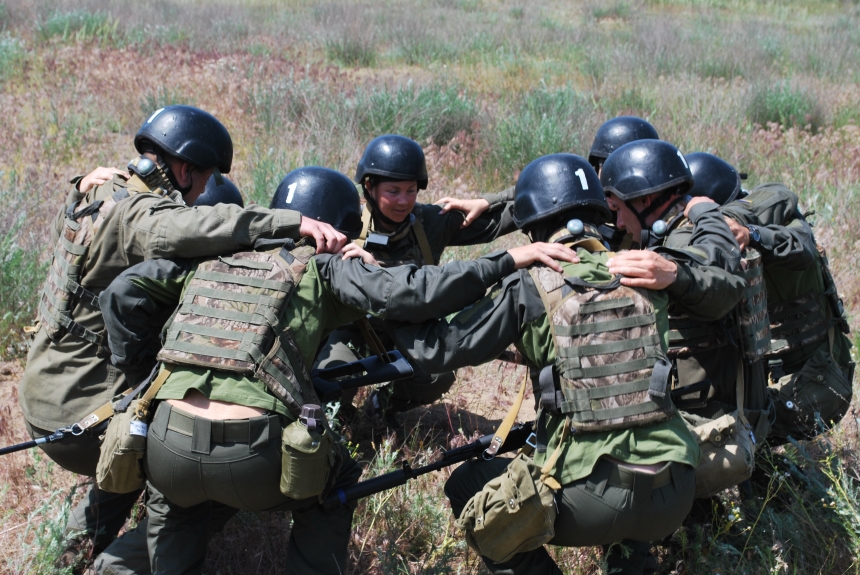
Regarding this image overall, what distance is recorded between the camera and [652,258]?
3012mm

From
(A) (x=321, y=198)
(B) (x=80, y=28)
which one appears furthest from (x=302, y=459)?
(B) (x=80, y=28)

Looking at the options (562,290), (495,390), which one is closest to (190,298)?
(562,290)

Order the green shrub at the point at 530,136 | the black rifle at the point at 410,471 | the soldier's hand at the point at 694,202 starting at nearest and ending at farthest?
the black rifle at the point at 410,471 < the soldier's hand at the point at 694,202 < the green shrub at the point at 530,136

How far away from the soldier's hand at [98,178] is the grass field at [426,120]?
1.59 m

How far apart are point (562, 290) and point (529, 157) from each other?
237 inches

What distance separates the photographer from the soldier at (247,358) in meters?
2.96

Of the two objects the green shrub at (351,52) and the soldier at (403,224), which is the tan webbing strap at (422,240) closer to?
the soldier at (403,224)

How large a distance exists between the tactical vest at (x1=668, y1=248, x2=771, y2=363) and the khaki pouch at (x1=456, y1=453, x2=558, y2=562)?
1.15 m

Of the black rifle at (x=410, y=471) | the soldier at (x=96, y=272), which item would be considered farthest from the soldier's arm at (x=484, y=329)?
the soldier at (x=96, y=272)

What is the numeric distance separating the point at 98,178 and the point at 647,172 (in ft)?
9.28

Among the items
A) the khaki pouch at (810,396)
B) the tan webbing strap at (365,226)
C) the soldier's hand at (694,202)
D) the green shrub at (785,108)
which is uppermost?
the soldier's hand at (694,202)

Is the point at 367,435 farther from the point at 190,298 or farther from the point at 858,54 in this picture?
the point at 858,54

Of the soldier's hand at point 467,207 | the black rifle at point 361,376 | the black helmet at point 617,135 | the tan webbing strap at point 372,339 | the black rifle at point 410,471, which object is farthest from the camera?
the black helmet at point 617,135

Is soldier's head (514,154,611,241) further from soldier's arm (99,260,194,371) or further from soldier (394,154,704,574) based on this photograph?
soldier's arm (99,260,194,371)
